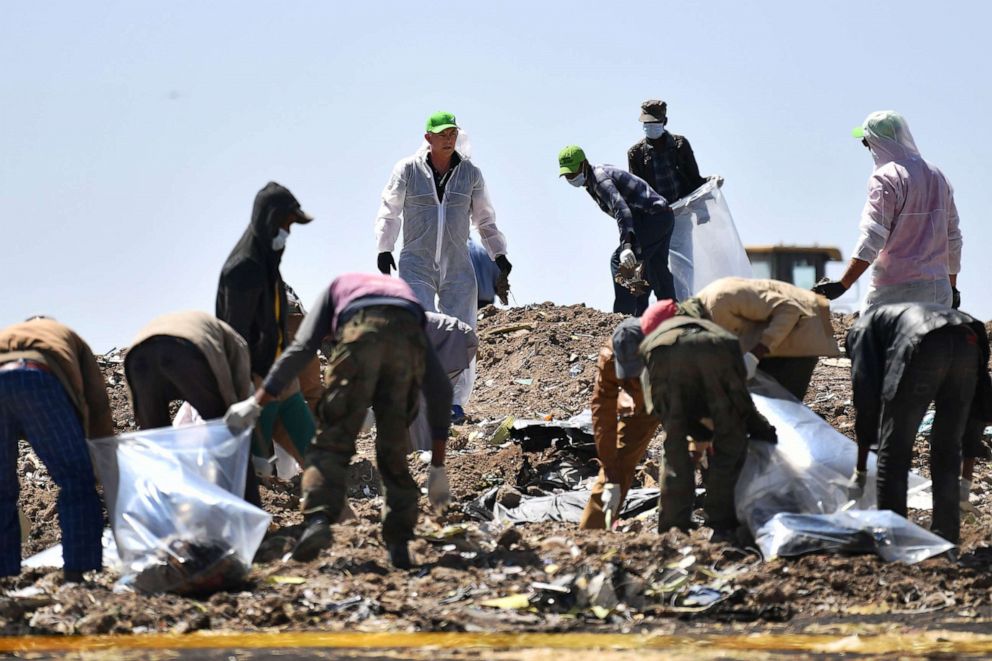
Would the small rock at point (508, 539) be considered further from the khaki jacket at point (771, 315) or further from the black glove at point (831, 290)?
the black glove at point (831, 290)

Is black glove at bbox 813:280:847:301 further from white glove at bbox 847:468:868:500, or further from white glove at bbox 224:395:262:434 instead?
white glove at bbox 224:395:262:434

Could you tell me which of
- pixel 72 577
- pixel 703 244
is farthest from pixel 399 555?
pixel 703 244

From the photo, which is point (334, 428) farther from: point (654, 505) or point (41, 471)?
point (41, 471)

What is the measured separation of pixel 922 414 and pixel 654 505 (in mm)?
2182

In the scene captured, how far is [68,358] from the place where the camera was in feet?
25.8

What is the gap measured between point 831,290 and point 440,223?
10.6ft

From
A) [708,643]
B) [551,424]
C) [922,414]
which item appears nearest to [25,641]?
[708,643]

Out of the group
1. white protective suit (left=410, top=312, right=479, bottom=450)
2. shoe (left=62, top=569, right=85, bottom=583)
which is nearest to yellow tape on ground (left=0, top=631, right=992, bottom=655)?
shoe (left=62, top=569, right=85, bottom=583)

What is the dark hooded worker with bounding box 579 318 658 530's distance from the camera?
9.15 m

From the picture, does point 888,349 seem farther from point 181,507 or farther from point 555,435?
point 555,435

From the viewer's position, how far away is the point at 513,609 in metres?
7.41

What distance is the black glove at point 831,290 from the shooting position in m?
9.77

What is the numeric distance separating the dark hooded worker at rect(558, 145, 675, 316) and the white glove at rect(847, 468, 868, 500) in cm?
395

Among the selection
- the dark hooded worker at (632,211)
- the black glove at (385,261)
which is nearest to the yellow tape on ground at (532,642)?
the black glove at (385,261)
